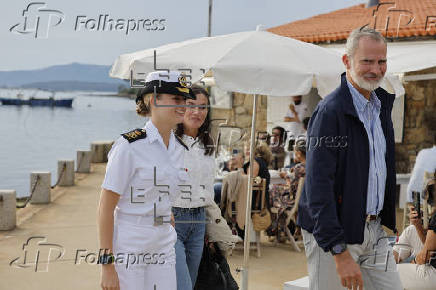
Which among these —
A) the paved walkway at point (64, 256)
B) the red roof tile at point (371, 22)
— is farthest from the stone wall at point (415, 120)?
the paved walkway at point (64, 256)

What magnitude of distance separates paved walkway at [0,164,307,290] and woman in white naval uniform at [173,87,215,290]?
2065 millimetres

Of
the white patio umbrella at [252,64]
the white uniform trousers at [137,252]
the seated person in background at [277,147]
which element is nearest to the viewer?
the white uniform trousers at [137,252]

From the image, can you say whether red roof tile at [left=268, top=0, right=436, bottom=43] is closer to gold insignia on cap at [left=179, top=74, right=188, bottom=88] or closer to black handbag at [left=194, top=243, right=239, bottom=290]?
black handbag at [left=194, top=243, right=239, bottom=290]

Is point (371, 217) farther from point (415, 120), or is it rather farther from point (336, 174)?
point (415, 120)

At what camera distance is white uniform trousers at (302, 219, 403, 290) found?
9.77 ft

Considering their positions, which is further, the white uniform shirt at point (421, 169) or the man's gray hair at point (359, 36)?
the white uniform shirt at point (421, 169)

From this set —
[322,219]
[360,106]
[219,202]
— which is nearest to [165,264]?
[322,219]

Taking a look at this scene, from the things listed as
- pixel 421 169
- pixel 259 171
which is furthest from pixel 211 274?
pixel 421 169

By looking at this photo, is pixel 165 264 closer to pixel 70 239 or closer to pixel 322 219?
pixel 322 219

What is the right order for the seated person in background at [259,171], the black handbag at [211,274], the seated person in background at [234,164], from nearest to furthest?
the black handbag at [211,274] → the seated person in background at [234,164] → the seated person in background at [259,171]

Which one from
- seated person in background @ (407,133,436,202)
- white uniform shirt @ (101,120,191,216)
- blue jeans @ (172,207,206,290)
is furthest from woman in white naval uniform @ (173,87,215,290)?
seated person in background @ (407,133,436,202)

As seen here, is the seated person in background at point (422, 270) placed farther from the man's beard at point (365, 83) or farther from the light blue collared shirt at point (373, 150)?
the man's beard at point (365, 83)

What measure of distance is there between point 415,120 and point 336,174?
10803 mm

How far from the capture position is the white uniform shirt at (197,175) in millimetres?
4027
